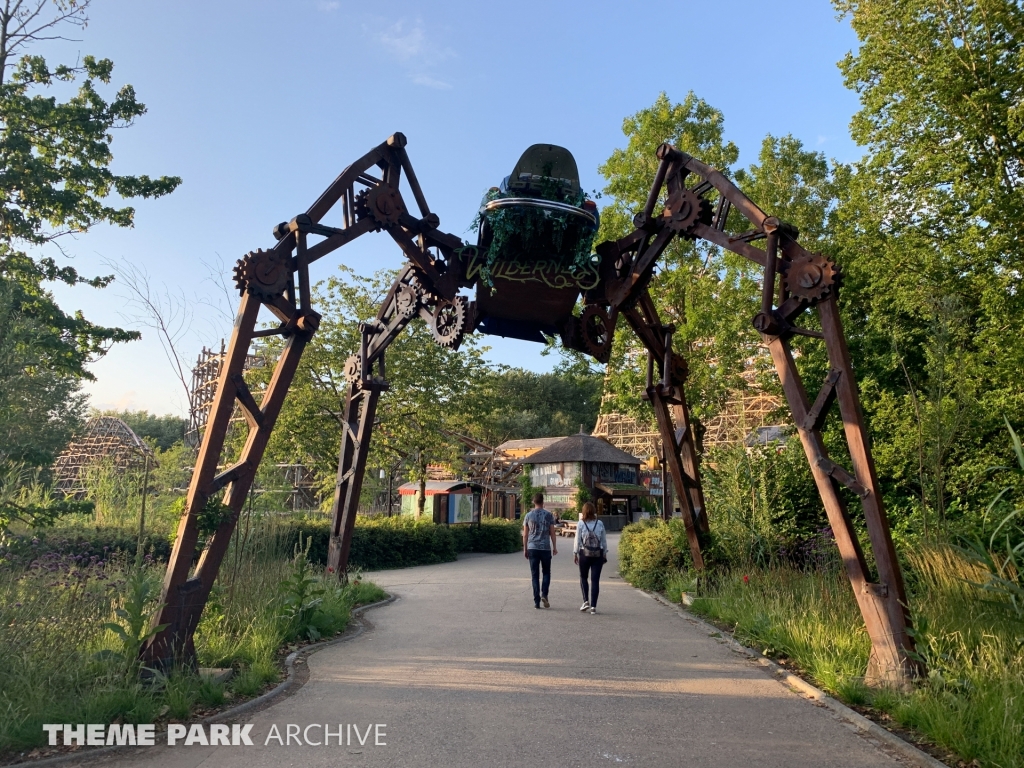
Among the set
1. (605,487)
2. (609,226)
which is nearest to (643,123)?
(609,226)

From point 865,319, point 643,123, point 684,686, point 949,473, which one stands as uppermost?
point 643,123

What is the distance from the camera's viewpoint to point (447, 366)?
82.9 feet

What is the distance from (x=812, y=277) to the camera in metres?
6.12

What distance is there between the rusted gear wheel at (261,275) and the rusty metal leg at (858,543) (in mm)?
4605

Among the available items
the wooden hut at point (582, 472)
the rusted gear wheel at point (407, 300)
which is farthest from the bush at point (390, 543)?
the wooden hut at point (582, 472)

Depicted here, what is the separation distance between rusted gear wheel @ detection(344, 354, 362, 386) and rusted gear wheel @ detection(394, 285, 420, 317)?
1.22m

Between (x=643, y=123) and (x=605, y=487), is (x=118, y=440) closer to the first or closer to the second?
(x=605, y=487)

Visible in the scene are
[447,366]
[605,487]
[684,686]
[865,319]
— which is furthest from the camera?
[605,487]

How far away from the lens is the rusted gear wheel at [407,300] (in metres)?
9.35

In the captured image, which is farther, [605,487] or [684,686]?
[605,487]

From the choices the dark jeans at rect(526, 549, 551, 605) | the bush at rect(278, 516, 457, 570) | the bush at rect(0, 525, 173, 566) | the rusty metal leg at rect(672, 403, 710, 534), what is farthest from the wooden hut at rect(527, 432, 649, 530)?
the rusty metal leg at rect(672, 403, 710, 534)

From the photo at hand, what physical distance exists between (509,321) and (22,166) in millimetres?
11757

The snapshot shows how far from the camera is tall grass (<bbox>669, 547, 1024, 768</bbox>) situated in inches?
166

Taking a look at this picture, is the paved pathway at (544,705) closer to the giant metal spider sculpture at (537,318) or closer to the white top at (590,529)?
the giant metal spider sculpture at (537,318)
